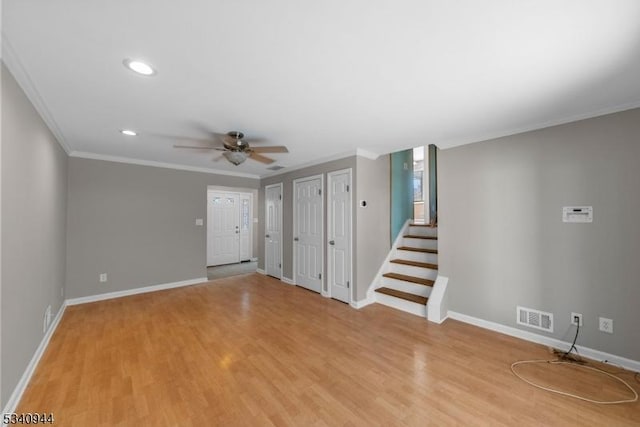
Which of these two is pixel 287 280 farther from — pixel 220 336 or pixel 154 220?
pixel 154 220

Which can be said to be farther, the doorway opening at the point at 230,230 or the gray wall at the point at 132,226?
the doorway opening at the point at 230,230

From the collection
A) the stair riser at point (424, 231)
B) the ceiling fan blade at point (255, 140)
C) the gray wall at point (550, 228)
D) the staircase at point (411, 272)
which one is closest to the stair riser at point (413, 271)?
the staircase at point (411, 272)

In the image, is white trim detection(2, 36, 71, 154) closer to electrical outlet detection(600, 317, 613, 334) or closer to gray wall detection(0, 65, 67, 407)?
gray wall detection(0, 65, 67, 407)

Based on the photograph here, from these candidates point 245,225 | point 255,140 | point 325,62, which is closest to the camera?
point 325,62

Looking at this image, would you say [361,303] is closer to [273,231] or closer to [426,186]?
[273,231]

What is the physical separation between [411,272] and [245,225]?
5181mm

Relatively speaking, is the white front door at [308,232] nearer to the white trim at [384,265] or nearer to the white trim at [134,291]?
the white trim at [384,265]

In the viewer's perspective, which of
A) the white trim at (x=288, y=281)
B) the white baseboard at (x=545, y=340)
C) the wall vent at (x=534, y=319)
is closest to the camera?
the white baseboard at (x=545, y=340)

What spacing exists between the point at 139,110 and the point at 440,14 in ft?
8.45

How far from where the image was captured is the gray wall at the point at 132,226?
3930 mm

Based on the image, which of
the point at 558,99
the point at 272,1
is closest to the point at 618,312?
the point at 558,99

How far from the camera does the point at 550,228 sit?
269 cm

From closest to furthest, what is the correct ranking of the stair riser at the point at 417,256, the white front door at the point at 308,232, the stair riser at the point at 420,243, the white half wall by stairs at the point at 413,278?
the white half wall by stairs at the point at 413,278, the stair riser at the point at 417,256, the stair riser at the point at 420,243, the white front door at the point at 308,232

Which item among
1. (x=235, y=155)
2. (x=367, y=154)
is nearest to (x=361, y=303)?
(x=367, y=154)
